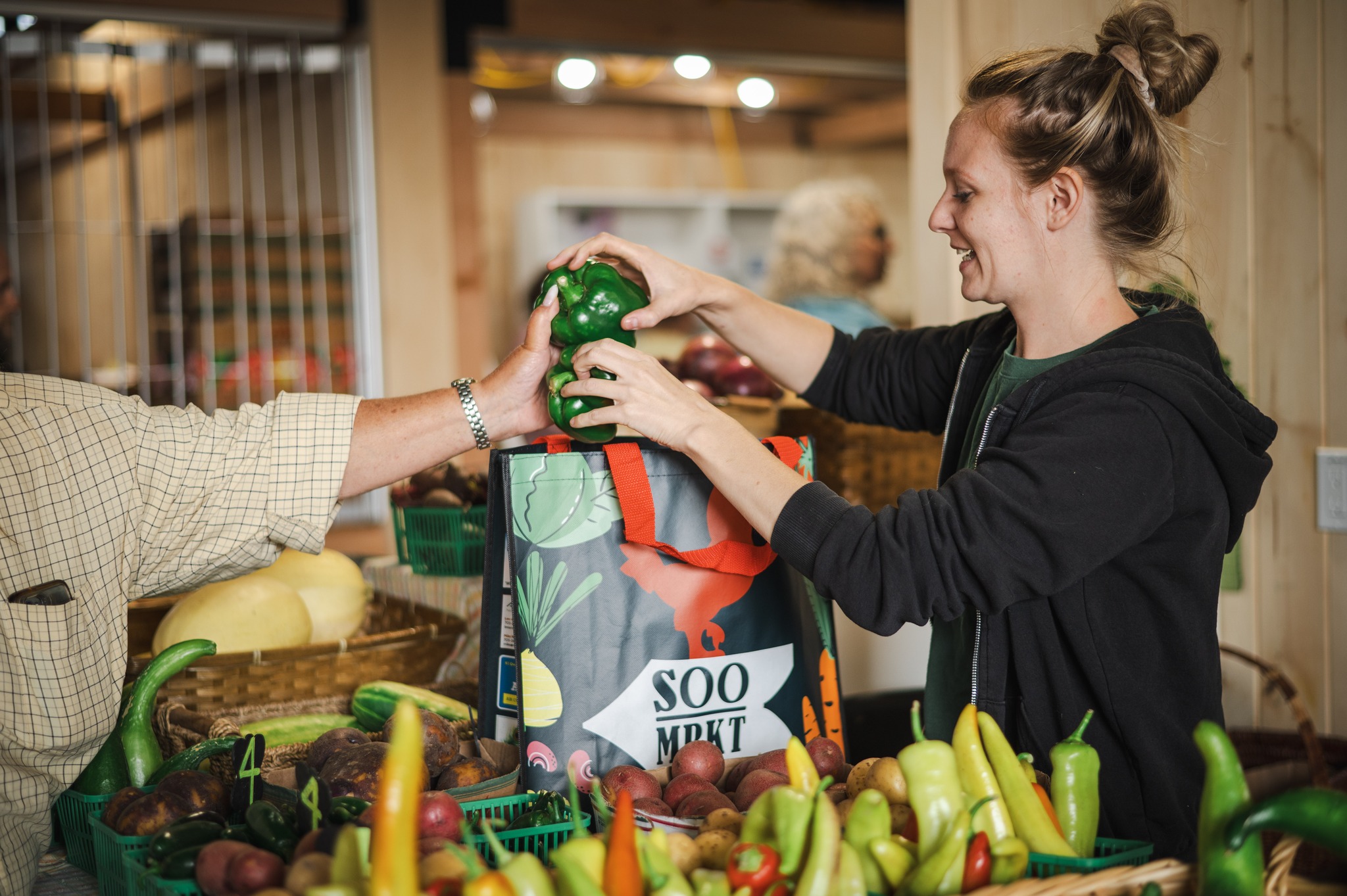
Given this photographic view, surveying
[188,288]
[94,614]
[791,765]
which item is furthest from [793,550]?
[188,288]

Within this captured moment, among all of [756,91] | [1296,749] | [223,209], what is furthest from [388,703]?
[756,91]

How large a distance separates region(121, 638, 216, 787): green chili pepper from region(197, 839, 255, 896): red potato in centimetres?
42

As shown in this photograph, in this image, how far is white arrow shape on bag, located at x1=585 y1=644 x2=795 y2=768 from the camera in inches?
50.8

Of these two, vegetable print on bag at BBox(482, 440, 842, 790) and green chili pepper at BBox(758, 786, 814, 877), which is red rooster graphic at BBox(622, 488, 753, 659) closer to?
vegetable print on bag at BBox(482, 440, 842, 790)

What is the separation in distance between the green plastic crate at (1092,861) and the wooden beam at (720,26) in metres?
3.80

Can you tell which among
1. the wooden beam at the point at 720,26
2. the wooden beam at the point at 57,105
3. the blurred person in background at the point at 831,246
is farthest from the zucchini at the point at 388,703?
the wooden beam at the point at 720,26

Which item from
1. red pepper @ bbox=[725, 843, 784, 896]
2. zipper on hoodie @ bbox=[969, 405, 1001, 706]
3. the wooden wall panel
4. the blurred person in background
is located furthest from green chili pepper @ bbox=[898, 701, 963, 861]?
the blurred person in background

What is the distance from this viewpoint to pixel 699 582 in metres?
1.33

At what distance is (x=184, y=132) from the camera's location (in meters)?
4.20

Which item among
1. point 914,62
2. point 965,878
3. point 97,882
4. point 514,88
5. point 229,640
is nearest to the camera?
point 965,878

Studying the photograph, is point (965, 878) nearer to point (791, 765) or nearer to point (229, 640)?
point (791, 765)

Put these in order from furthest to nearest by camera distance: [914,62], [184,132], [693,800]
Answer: [184,132]
[914,62]
[693,800]

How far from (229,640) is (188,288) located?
2560 mm

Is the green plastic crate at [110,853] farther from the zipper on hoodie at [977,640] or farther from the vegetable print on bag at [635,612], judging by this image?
the zipper on hoodie at [977,640]
